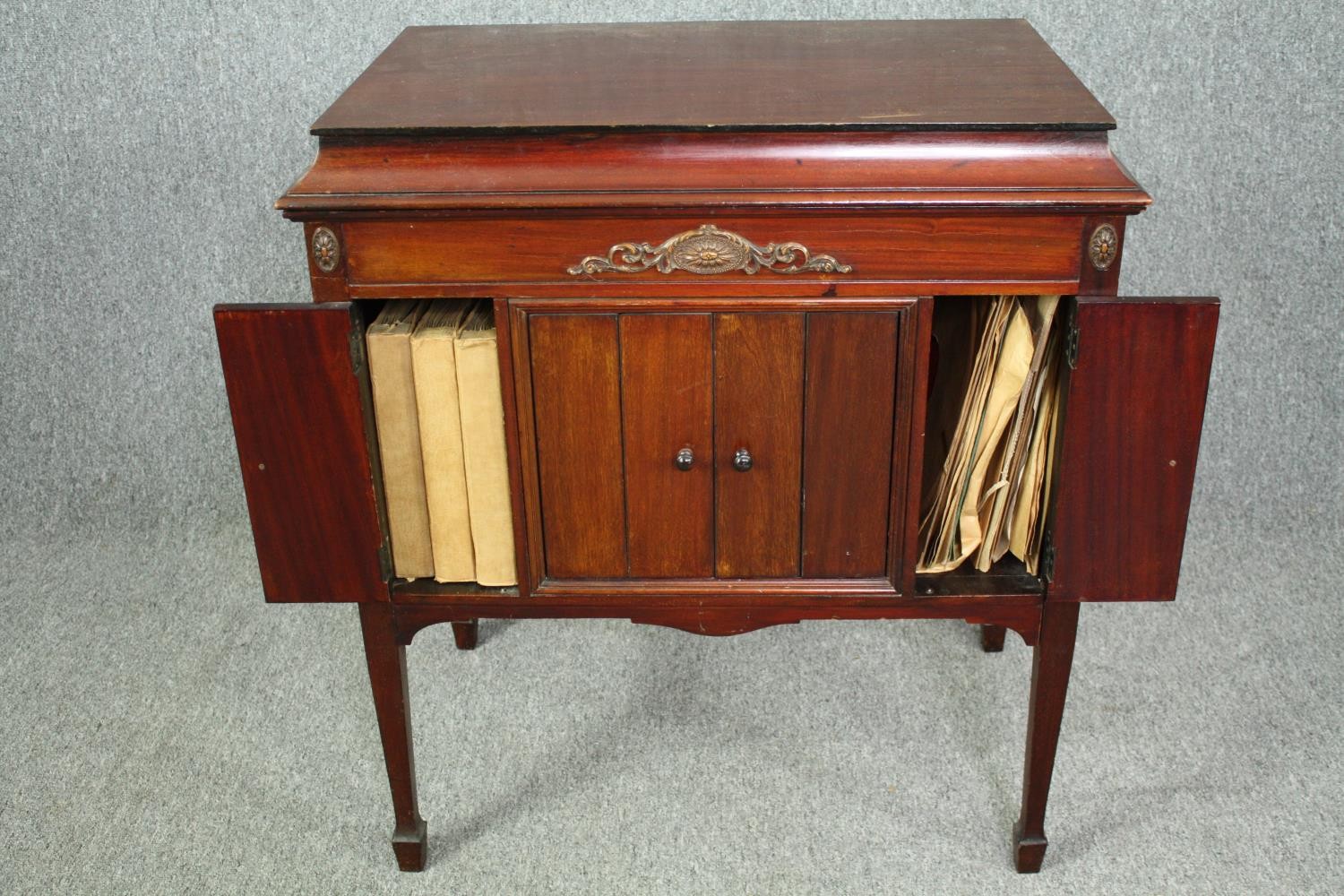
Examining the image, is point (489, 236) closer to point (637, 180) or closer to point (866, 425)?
point (637, 180)

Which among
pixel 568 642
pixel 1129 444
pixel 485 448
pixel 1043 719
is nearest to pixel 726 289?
pixel 485 448

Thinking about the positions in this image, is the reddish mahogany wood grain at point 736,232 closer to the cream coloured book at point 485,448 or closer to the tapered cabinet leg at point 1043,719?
the cream coloured book at point 485,448

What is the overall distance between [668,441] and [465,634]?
0.69 m

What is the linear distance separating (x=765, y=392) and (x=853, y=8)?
0.81 meters

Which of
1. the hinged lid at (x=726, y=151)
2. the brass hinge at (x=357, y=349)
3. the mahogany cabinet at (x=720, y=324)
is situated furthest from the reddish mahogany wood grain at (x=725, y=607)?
the hinged lid at (x=726, y=151)

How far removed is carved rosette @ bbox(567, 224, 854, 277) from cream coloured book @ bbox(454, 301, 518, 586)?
0.41 ft

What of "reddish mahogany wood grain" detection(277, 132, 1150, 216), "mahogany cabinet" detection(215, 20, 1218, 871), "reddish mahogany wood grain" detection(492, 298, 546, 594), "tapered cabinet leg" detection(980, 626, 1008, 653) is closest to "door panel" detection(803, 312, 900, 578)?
"mahogany cabinet" detection(215, 20, 1218, 871)

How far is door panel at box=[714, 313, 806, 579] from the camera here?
1.25 meters

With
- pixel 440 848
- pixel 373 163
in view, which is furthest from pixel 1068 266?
pixel 440 848

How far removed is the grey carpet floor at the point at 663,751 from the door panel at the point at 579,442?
0.39 meters

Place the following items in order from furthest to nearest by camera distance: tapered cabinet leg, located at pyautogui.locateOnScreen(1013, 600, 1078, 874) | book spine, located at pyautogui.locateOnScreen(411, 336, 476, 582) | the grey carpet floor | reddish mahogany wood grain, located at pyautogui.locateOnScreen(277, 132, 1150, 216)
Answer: the grey carpet floor → tapered cabinet leg, located at pyautogui.locateOnScreen(1013, 600, 1078, 874) → book spine, located at pyautogui.locateOnScreen(411, 336, 476, 582) → reddish mahogany wood grain, located at pyautogui.locateOnScreen(277, 132, 1150, 216)

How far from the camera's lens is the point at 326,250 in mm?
1228

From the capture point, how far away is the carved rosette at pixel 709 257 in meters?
1.21

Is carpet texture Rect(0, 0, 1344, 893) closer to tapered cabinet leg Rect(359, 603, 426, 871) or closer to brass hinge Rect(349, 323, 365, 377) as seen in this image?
tapered cabinet leg Rect(359, 603, 426, 871)
